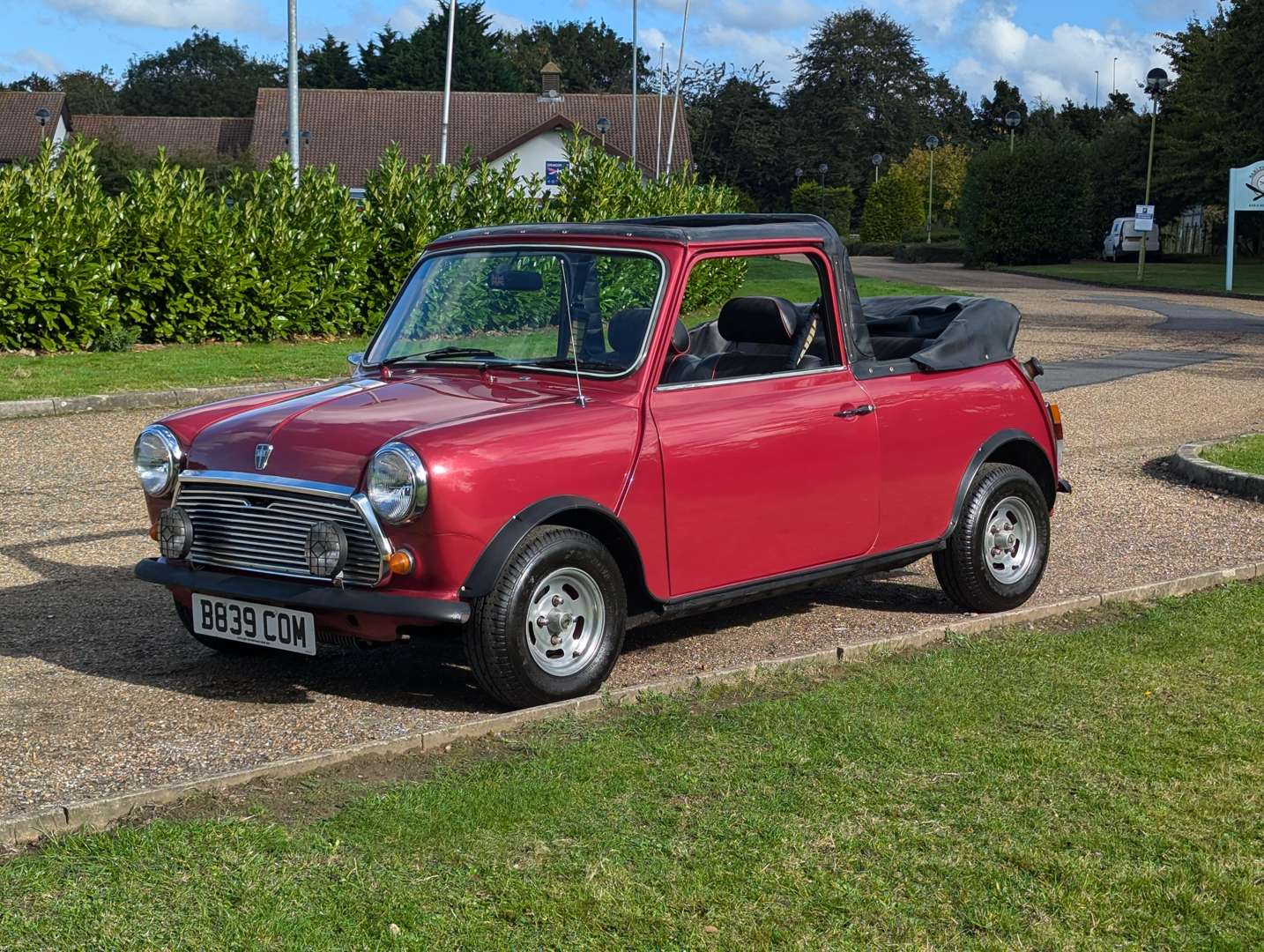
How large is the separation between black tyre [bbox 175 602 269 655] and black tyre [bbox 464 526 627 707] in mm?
1092

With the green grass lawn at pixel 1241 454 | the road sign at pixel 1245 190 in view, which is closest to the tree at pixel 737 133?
the road sign at pixel 1245 190

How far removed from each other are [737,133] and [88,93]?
189 ft

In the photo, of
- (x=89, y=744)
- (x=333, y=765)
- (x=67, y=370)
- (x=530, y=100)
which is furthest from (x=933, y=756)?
(x=530, y=100)

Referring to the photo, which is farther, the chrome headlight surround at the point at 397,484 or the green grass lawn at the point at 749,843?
the chrome headlight surround at the point at 397,484

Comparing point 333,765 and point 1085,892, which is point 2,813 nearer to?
point 333,765

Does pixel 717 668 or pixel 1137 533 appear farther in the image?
pixel 1137 533

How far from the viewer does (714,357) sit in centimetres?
665

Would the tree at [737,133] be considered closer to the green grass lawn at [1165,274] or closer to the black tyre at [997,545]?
the green grass lawn at [1165,274]

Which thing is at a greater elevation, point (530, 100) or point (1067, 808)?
point (530, 100)

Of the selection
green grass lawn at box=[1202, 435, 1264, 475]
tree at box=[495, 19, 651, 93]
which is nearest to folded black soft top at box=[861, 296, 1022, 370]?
green grass lawn at box=[1202, 435, 1264, 475]

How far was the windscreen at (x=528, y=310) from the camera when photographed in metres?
6.23

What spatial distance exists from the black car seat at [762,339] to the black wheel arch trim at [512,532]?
0.97 metres

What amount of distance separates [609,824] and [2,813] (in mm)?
1806

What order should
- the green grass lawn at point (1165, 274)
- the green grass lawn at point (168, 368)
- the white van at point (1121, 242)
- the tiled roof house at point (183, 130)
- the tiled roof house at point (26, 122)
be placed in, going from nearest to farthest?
the green grass lawn at point (168, 368)
the green grass lawn at point (1165, 274)
the white van at point (1121, 242)
the tiled roof house at point (26, 122)
the tiled roof house at point (183, 130)
